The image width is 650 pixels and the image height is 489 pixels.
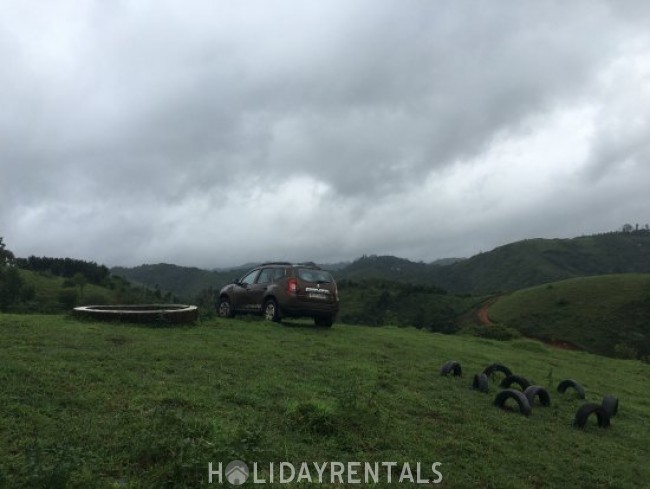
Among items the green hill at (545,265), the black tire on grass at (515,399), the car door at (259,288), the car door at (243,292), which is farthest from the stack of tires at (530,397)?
the green hill at (545,265)

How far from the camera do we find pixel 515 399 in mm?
8555

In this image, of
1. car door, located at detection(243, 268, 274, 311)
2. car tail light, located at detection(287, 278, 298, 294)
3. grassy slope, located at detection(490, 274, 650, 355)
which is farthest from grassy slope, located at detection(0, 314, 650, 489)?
grassy slope, located at detection(490, 274, 650, 355)

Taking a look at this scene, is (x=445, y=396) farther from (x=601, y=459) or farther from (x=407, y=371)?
(x=601, y=459)

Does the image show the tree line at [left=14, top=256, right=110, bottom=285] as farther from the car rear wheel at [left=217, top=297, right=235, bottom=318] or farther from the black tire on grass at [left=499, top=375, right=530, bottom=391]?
the black tire on grass at [left=499, top=375, right=530, bottom=391]

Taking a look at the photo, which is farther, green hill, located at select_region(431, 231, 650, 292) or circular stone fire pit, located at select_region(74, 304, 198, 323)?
green hill, located at select_region(431, 231, 650, 292)

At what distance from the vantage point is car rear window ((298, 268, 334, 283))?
15609mm

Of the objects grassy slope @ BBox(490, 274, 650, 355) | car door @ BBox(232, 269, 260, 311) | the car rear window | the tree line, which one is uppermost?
the tree line

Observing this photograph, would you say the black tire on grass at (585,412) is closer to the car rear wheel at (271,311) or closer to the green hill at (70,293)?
the car rear wheel at (271,311)

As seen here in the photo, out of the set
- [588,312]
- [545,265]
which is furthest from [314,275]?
[545,265]

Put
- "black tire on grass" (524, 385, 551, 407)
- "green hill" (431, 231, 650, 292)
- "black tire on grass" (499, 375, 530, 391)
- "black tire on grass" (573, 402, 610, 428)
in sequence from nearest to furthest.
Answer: "black tire on grass" (573, 402, 610, 428) → "black tire on grass" (524, 385, 551, 407) → "black tire on grass" (499, 375, 530, 391) → "green hill" (431, 231, 650, 292)

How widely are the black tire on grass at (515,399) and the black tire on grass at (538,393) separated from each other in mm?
383

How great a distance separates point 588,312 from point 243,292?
70695mm

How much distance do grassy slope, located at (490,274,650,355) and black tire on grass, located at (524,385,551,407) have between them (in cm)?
5891

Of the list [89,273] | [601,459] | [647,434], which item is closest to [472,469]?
[601,459]
